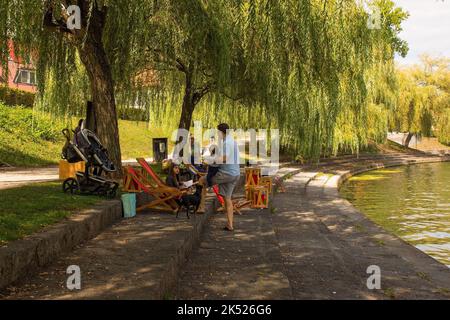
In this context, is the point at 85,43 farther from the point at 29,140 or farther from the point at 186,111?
the point at 29,140

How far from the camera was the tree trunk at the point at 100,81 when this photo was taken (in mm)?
10375

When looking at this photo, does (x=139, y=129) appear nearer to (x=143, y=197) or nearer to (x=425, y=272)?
(x=143, y=197)

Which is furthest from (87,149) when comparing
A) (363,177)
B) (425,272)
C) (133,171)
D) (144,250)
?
(363,177)

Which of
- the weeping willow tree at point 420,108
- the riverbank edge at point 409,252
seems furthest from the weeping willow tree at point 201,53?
the weeping willow tree at point 420,108

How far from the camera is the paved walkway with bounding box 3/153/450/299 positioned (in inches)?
181

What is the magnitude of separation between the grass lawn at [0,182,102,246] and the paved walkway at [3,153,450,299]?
1.94 ft

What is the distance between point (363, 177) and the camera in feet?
84.5

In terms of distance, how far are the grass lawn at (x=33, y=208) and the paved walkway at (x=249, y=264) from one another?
1.94ft

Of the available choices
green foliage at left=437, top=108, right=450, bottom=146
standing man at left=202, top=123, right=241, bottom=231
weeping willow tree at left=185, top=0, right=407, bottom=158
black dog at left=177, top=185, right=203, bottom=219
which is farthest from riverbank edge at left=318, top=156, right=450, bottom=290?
green foliage at left=437, top=108, right=450, bottom=146

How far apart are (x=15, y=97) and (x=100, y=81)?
54.0 ft

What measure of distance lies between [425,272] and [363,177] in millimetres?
18860

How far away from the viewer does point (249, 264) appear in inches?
235

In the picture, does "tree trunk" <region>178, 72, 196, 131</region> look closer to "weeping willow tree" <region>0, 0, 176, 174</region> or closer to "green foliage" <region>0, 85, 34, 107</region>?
"weeping willow tree" <region>0, 0, 176, 174</region>

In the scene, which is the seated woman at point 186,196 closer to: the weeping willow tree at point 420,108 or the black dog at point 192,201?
the black dog at point 192,201
